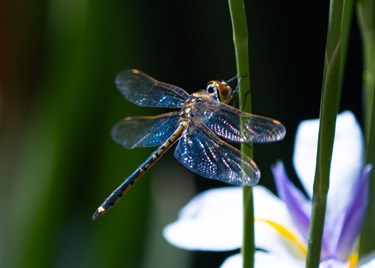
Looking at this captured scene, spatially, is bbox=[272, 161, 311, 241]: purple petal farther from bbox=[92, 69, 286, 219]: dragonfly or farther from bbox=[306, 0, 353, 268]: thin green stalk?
bbox=[306, 0, 353, 268]: thin green stalk

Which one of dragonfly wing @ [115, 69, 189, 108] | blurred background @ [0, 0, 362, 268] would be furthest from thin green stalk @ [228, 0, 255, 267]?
blurred background @ [0, 0, 362, 268]

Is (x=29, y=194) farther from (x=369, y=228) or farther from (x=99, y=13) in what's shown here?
(x=369, y=228)

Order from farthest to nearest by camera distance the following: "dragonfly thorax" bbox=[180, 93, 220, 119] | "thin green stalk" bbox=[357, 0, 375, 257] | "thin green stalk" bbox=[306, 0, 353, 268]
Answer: "dragonfly thorax" bbox=[180, 93, 220, 119], "thin green stalk" bbox=[357, 0, 375, 257], "thin green stalk" bbox=[306, 0, 353, 268]

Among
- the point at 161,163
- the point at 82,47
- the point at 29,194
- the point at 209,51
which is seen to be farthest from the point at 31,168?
the point at 209,51

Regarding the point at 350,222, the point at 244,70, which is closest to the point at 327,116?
the point at 244,70

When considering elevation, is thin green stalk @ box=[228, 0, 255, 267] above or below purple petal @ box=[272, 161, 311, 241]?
above

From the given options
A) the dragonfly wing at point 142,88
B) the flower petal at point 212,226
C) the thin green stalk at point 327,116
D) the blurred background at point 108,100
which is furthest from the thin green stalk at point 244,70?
the blurred background at point 108,100
